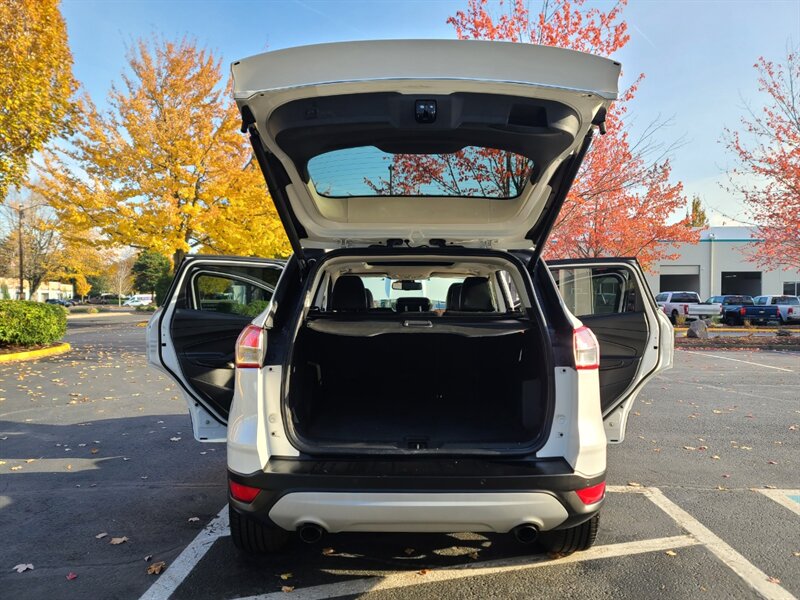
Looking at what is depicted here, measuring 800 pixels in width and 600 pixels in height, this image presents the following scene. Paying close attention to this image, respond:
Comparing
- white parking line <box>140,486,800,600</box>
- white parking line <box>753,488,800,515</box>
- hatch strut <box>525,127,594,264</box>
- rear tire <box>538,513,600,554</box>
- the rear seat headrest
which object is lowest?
white parking line <box>753,488,800,515</box>

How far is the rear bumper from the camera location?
7.66 feet

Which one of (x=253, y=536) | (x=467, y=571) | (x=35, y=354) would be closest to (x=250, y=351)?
(x=253, y=536)

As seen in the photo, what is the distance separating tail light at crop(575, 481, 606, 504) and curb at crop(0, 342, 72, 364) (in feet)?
39.6

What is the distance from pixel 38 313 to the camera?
12148mm

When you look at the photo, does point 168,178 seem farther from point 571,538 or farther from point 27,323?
point 571,538

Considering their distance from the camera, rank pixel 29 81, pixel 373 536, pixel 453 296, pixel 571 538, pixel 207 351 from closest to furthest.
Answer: pixel 571 538 → pixel 373 536 → pixel 207 351 → pixel 453 296 → pixel 29 81

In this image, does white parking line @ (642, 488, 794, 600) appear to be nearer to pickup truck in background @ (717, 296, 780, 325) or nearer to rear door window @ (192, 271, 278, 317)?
rear door window @ (192, 271, 278, 317)

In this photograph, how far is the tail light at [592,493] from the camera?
241 cm

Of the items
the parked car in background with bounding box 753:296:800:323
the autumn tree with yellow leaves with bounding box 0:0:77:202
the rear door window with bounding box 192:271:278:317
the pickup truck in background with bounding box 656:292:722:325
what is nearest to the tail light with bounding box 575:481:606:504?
the rear door window with bounding box 192:271:278:317

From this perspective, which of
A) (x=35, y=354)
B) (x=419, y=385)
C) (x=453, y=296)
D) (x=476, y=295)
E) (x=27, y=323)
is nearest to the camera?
(x=419, y=385)

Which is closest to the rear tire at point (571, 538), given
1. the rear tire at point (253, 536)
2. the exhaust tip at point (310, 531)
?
the exhaust tip at point (310, 531)

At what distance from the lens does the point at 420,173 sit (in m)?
3.29

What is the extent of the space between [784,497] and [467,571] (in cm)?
271

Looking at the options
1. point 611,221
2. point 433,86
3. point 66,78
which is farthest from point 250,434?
point 611,221
